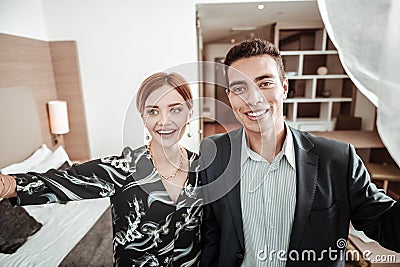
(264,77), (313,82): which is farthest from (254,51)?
(313,82)

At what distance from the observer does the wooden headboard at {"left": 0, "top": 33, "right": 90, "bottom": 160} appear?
1973mm

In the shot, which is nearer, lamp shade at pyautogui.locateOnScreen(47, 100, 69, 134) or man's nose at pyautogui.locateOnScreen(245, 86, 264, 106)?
man's nose at pyautogui.locateOnScreen(245, 86, 264, 106)

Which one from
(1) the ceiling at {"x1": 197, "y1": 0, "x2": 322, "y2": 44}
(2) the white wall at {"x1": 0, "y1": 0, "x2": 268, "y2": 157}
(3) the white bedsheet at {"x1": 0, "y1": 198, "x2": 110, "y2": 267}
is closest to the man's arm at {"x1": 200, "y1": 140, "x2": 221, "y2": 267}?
(3) the white bedsheet at {"x1": 0, "y1": 198, "x2": 110, "y2": 267}

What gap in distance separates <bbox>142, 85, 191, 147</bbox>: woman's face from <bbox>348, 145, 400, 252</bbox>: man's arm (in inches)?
19.8

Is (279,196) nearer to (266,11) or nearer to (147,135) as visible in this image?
(147,135)

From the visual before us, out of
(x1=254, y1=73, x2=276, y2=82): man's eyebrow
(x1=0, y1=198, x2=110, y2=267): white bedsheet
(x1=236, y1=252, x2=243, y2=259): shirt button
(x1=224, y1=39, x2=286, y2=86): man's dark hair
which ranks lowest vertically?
(x1=0, y1=198, x2=110, y2=267): white bedsheet

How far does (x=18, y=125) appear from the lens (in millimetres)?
1914

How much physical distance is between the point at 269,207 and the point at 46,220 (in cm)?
160

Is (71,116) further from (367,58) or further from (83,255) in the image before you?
(367,58)

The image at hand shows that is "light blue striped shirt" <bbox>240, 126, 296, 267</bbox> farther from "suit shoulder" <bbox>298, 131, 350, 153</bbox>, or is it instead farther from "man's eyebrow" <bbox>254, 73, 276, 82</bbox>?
"man's eyebrow" <bbox>254, 73, 276, 82</bbox>

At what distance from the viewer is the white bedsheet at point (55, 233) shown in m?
1.39

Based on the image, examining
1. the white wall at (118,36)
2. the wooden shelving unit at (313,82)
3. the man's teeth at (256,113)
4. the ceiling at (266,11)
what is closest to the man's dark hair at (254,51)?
the man's teeth at (256,113)

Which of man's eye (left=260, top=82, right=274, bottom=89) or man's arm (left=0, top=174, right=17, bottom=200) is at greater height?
man's eye (left=260, top=82, right=274, bottom=89)

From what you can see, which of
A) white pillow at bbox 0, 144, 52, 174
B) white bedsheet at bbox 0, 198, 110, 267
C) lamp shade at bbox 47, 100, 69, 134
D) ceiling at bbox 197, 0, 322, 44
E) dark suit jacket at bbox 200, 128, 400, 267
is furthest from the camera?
ceiling at bbox 197, 0, 322, 44
